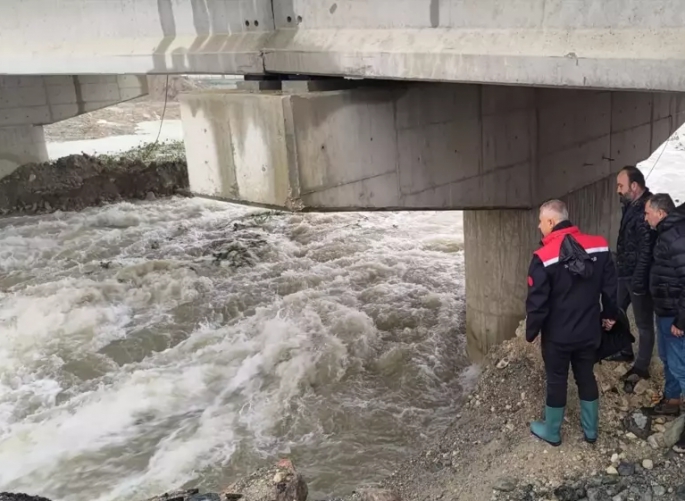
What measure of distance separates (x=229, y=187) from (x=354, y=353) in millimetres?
3871

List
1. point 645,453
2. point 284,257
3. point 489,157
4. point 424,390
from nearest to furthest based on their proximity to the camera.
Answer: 1. point 645,453
2. point 489,157
3. point 424,390
4. point 284,257

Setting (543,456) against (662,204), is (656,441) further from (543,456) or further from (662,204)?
(662,204)

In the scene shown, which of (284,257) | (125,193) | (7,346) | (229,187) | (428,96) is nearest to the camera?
(229,187)

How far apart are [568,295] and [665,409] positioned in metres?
1.46

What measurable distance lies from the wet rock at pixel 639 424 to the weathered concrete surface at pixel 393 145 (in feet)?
7.99

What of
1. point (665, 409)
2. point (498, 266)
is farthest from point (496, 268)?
point (665, 409)

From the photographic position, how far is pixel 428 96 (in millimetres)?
5980

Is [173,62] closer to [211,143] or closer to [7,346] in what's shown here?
[211,143]

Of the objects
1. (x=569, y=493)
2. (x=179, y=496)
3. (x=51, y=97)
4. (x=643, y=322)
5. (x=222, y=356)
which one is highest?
(x=51, y=97)

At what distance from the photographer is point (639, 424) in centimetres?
527

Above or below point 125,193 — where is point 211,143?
above

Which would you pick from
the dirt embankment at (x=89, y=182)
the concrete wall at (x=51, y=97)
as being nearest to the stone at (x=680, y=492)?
the dirt embankment at (x=89, y=182)

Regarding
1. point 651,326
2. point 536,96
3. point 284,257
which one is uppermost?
point 536,96

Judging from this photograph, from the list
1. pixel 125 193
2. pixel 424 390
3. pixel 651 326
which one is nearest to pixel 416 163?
pixel 651 326
